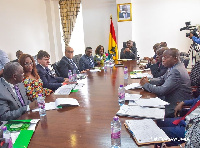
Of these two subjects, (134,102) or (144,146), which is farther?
(134,102)

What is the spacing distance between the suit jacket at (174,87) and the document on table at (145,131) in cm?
80

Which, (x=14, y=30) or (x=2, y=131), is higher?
(x=14, y=30)

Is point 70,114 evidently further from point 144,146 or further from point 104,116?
point 144,146

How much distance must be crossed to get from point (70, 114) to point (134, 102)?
0.64 meters

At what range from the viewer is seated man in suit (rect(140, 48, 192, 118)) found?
224cm

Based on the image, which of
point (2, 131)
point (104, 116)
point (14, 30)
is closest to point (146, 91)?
point (104, 116)

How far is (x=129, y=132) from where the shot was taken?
1.40 meters

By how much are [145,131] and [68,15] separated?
655 centimetres

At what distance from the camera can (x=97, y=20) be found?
23.6 ft

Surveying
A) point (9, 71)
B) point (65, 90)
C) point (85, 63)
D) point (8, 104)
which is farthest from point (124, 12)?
point (8, 104)

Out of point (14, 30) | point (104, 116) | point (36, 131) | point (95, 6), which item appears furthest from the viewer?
point (95, 6)

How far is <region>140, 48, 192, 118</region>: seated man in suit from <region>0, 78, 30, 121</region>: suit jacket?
144cm

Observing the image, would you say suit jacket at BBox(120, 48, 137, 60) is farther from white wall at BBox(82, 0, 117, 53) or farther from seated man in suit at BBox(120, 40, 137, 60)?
white wall at BBox(82, 0, 117, 53)

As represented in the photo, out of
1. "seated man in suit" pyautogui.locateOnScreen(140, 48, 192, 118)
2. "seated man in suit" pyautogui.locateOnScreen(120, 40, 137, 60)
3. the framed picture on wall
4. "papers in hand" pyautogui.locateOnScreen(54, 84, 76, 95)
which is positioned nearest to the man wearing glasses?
"papers in hand" pyautogui.locateOnScreen(54, 84, 76, 95)
